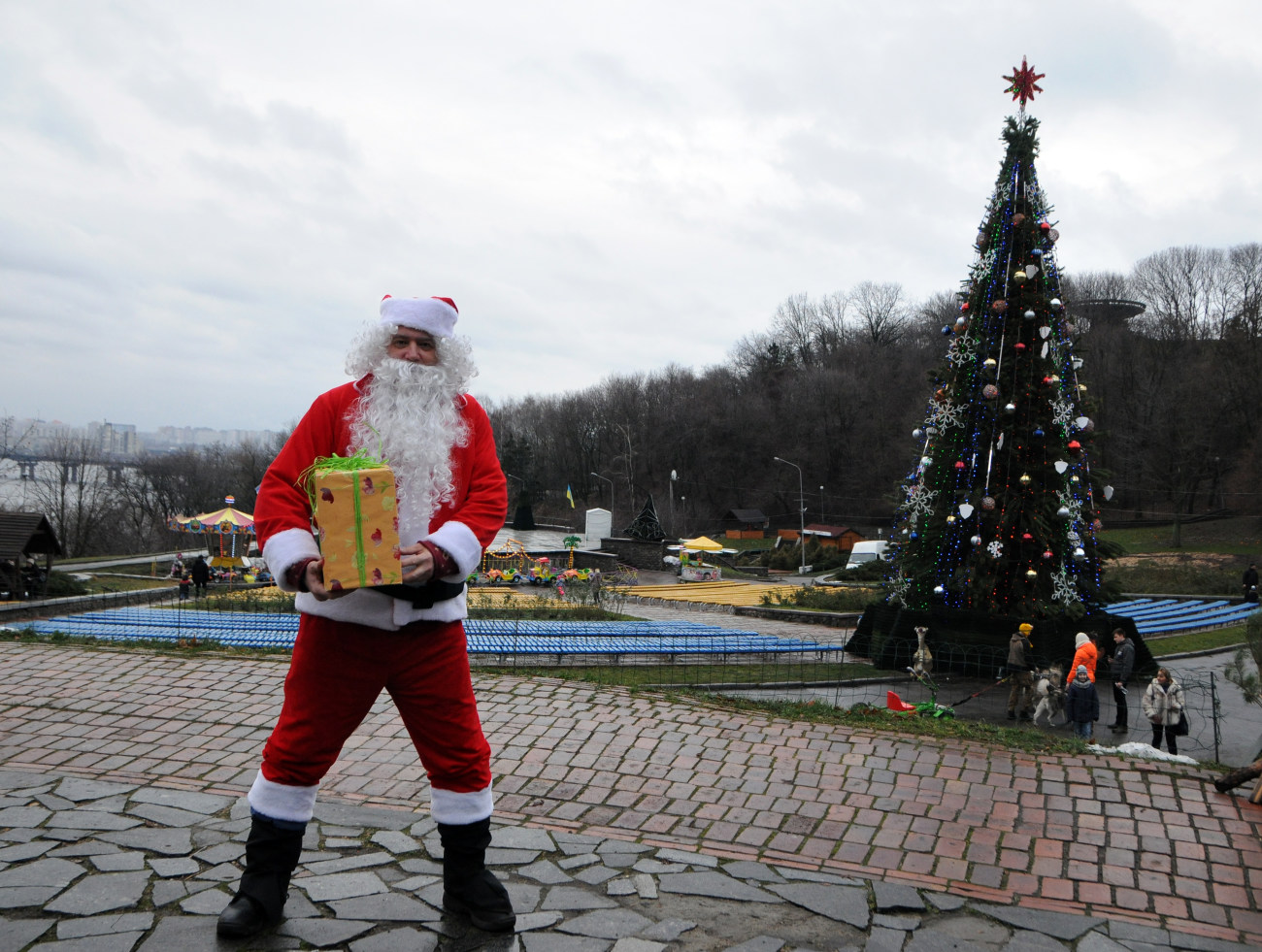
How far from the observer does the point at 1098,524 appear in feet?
42.0

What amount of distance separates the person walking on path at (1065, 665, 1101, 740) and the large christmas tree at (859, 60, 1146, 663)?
266 centimetres

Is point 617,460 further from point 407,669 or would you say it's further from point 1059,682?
point 407,669

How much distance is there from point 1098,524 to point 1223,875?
9.82m

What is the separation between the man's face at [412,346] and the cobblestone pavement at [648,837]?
1.97 m

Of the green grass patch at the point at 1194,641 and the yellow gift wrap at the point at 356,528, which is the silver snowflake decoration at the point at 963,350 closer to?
the green grass patch at the point at 1194,641

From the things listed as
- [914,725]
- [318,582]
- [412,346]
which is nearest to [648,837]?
[318,582]

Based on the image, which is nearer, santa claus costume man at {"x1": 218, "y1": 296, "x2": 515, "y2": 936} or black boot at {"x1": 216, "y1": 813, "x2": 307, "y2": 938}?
black boot at {"x1": 216, "y1": 813, "x2": 307, "y2": 938}

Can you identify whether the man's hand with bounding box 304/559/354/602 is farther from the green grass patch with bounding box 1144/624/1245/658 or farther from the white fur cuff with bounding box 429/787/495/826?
the green grass patch with bounding box 1144/624/1245/658

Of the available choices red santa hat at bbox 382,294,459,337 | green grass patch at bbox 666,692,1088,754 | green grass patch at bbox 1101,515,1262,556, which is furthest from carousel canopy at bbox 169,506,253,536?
green grass patch at bbox 1101,515,1262,556

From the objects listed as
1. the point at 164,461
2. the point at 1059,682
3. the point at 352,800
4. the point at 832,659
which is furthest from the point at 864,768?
the point at 164,461

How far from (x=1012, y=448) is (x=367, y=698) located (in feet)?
34.6

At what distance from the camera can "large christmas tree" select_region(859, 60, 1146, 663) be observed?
11.7 meters

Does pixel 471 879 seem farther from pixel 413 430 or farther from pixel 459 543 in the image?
pixel 413 430

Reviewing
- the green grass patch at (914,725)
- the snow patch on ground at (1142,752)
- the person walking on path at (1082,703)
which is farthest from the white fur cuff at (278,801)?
the person walking on path at (1082,703)
